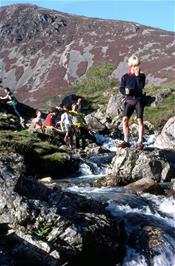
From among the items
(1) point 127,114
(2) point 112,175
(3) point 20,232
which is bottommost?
(2) point 112,175

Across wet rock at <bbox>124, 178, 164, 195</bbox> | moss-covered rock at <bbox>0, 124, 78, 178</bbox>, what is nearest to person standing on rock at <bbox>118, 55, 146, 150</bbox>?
wet rock at <bbox>124, 178, 164, 195</bbox>

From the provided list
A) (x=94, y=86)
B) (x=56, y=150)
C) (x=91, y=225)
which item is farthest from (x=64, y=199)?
(x=94, y=86)

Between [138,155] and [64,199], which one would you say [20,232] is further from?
[138,155]

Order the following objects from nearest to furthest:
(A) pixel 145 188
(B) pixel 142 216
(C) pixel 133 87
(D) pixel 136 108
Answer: (B) pixel 142 216
(C) pixel 133 87
(D) pixel 136 108
(A) pixel 145 188

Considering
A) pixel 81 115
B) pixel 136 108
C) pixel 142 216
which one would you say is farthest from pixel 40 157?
pixel 142 216

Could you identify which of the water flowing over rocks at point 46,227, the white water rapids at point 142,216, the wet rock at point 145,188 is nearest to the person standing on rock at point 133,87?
the wet rock at point 145,188

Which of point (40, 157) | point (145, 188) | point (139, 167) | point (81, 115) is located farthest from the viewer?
point (81, 115)

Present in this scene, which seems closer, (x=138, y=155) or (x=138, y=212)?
(x=138, y=212)

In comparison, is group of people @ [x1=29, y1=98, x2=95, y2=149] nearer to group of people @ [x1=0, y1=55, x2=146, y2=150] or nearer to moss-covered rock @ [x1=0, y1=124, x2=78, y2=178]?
group of people @ [x1=0, y1=55, x2=146, y2=150]

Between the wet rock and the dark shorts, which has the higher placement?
the dark shorts

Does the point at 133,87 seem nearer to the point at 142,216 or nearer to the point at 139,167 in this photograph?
the point at 142,216

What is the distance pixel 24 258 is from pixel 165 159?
12.2 metres

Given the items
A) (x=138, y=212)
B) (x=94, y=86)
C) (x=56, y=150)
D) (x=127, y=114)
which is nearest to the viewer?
(x=138, y=212)

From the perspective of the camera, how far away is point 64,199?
12773 mm
